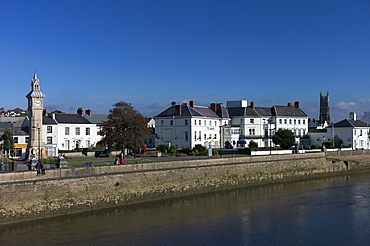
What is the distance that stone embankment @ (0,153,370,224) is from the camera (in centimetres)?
2652

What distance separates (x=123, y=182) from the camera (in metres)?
32.6

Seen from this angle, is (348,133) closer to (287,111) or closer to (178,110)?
(287,111)

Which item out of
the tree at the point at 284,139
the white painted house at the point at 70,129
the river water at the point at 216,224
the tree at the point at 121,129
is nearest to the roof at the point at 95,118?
the white painted house at the point at 70,129

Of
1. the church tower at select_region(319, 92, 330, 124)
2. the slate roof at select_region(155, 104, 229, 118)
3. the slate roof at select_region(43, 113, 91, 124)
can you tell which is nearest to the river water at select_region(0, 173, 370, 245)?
the slate roof at select_region(155, 104, 229, 118)

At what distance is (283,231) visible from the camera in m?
25.4

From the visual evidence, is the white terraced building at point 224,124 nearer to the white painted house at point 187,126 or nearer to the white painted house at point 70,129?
the white painted house at point 187,126

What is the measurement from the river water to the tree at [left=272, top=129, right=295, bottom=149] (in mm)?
31327

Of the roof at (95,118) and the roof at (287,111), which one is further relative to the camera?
the roof at (287,111)

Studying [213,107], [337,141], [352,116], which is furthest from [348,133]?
[213,107]

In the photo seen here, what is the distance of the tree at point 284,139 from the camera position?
68625 millimetres

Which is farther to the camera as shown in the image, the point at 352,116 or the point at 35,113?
the point at 352,116

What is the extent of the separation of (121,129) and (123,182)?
2583 cm

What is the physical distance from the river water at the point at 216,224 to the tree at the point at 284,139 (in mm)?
31327

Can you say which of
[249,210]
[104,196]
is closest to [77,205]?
[104,196]
